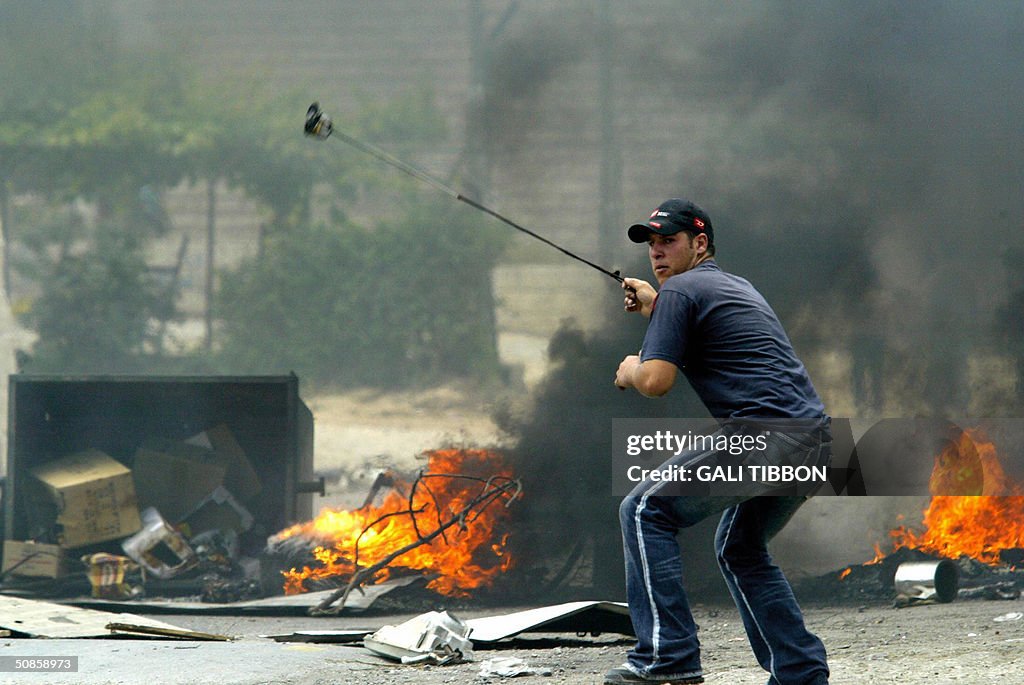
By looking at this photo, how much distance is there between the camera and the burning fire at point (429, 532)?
25.0ft

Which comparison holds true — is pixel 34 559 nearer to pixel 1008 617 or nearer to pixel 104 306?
pixel 104 306

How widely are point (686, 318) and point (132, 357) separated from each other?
7964 mm

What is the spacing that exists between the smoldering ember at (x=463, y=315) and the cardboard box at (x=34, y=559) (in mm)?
23

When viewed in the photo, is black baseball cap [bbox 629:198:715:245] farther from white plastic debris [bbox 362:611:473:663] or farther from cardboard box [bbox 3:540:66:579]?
cardboard box [bbox 3:540:66:579]

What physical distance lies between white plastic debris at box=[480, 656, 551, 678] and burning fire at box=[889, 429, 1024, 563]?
3570 millimetres

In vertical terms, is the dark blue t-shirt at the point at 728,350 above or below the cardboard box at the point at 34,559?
above

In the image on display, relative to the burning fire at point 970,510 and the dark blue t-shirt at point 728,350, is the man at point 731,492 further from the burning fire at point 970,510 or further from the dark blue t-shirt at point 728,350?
the burning fire at point 970,510

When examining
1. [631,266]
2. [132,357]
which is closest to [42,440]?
[132,357]

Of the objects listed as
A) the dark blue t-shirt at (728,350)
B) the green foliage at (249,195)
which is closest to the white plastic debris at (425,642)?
the dark blue t-shirt at (728,350)

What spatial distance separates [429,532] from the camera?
25.7ft

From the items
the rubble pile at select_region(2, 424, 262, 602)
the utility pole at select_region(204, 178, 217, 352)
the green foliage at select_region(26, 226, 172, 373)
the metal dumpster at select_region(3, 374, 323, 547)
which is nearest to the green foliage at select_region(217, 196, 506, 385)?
the utility pole at select_region(204, 178, 217, 352)

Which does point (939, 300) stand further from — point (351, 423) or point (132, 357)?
point (132, 357)

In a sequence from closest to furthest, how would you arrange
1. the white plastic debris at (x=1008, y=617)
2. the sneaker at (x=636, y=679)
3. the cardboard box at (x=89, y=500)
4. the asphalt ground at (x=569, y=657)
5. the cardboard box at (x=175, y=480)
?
the sneaker at (x=636, y=679) < the asphalt ground at (x=569, y=657) < the white plastic debris at (x=1008, y=617) < the cardboard box at (x=89, y=500) < the cardboard box at (x=175, y=480)

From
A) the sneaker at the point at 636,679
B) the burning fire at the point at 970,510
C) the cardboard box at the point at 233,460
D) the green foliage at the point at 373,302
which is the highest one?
the green foliage at the point at 373,302
